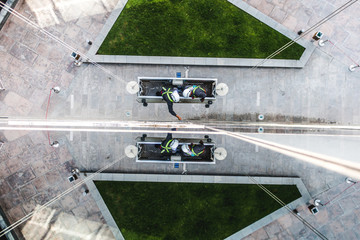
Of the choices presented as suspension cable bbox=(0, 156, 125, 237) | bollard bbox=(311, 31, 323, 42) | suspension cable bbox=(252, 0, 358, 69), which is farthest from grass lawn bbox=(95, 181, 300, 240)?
bollard bbox=(311, 31, 323, 42)

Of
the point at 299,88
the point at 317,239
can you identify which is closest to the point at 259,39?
the point at 299,88

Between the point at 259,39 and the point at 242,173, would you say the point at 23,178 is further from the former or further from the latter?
the point at 259,39

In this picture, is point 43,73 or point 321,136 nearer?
point 321,136

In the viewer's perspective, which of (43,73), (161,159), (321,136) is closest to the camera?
(161,159)

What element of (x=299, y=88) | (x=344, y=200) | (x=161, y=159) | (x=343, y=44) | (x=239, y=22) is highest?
(x=239, y=22)

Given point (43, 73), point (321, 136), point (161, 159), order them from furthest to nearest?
point (43, 73) < point (321, 136) < point (161, 159)

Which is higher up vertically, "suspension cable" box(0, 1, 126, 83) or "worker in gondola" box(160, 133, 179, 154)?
"suspension cable" box(0, 1, 126, 83)

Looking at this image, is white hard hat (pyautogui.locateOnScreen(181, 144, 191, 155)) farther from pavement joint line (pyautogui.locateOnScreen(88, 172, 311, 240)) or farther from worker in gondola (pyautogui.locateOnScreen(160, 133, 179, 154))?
pavement joint line (pyautogui.locateOnScreen(88, 172, 311, 240))
